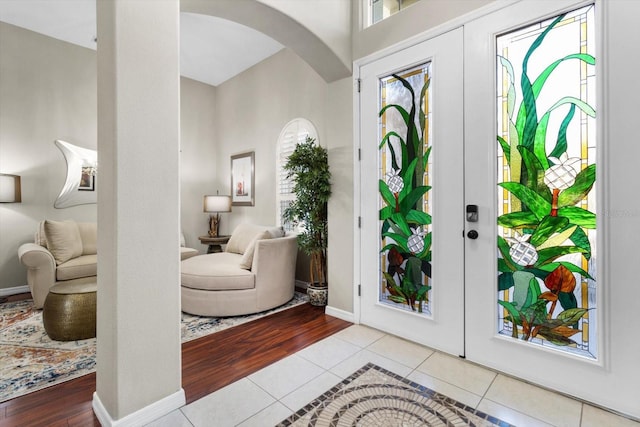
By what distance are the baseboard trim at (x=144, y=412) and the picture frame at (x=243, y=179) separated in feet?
10.8

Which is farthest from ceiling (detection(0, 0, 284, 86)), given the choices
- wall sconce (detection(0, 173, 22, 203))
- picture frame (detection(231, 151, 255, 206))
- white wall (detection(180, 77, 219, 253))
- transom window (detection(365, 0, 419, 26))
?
wall sconce (detection(0, 173, 22, 203))

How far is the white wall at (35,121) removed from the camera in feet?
12.5

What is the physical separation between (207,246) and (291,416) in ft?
13.8

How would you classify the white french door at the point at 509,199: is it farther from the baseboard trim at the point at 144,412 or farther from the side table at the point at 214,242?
the side table at the point at 214,242

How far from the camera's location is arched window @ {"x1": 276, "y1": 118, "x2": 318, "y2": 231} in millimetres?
4039

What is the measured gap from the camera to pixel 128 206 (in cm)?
150

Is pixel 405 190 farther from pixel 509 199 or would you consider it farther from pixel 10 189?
pixel 10 189

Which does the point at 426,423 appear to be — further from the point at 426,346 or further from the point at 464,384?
the point at 426,346

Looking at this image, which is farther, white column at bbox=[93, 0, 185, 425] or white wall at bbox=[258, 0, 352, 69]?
white wall at bbox=[258, 0, 352, 69]

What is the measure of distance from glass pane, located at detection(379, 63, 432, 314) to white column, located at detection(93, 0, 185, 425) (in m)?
1.67

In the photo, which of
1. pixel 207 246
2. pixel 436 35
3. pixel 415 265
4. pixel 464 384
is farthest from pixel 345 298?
pixel 207 246

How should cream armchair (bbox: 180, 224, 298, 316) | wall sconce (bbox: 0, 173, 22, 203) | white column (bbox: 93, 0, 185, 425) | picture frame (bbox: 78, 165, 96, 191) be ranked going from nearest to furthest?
white column (bbox: 93, 0, 185, 425), cream armchair (bbox: 180, 224, 298, 316), wall sconce (bbox: 0, 173, 22, 203), picture frame (bbox: 78, 165, 96, 191)

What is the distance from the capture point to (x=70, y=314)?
2445 mm

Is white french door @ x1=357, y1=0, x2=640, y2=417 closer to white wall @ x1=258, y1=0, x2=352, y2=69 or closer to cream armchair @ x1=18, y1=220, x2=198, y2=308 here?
white wall @ x1=258, y1=0, x2=352, y2=69
